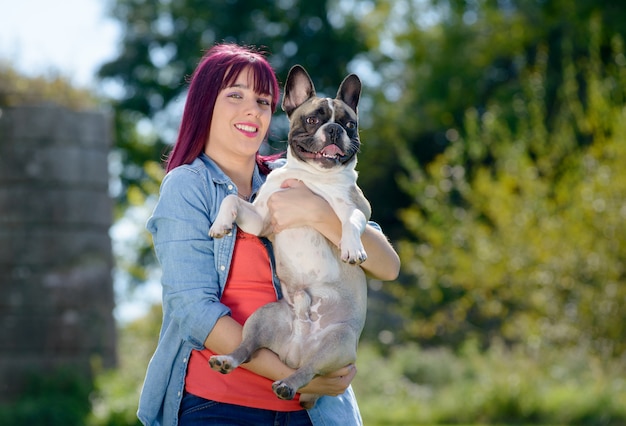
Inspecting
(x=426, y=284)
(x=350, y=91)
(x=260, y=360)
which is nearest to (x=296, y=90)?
(x=350, y=91)

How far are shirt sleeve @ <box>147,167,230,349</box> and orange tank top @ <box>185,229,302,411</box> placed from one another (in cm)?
9

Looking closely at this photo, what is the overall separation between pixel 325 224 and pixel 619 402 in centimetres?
800

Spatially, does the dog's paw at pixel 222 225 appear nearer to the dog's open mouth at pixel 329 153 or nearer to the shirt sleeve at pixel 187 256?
the shirt sleeve at pixel 187 256

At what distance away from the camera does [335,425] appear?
12.1ft

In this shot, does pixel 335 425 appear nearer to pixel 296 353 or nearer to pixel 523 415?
pixel 296 353

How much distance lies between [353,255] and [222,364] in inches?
25.1

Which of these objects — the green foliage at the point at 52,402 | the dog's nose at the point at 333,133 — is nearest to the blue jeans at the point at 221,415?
the dog's nose at the point at 333,133

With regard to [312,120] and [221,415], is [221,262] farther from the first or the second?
[312,120]

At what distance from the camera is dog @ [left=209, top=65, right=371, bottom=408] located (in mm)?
3563

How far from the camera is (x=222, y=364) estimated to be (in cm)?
335

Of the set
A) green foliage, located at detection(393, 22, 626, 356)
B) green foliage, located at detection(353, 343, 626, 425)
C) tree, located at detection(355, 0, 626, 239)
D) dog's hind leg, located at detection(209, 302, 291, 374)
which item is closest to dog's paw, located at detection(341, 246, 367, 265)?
dog's hind leg, located at detection(209, 302, 291, 374)

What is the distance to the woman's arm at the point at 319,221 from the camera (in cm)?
382

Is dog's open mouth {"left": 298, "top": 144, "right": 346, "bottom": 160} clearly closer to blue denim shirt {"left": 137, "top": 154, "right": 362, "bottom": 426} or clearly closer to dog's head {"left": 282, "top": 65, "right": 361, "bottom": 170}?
dog's head {"left": 282, "top": 65, "right": 361, "bottom": 170}

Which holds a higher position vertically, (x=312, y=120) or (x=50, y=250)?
(x=312, y=120)
